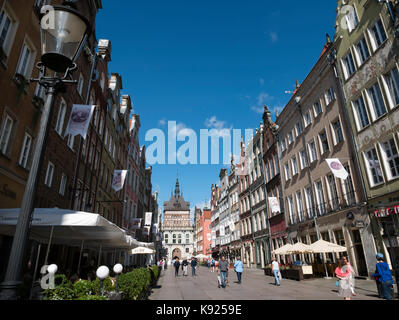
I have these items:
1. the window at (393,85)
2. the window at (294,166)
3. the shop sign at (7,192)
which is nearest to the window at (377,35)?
the window at (393,85)

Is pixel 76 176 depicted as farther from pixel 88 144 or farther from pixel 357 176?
pixel 357 176

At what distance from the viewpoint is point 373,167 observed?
1678 centimetres

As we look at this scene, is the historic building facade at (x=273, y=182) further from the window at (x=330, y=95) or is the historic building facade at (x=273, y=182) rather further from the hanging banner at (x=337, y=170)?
the hanging banner at (x=337, y=170)

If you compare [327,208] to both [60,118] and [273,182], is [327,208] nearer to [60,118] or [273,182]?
[273,182]

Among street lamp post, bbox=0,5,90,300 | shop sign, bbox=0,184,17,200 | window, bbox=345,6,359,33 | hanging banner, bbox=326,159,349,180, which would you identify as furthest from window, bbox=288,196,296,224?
street lamp post, bbox=0,5,90,300

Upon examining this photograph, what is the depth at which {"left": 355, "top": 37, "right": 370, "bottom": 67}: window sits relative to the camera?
17531mm

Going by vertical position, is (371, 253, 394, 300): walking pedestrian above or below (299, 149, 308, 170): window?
below

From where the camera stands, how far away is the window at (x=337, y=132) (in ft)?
66.2

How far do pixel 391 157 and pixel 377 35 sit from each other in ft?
25.6

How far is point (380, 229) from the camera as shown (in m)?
15.8

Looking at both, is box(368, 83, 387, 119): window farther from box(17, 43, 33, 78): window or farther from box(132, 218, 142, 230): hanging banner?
box(132, 218, 142, 230): hanging banner

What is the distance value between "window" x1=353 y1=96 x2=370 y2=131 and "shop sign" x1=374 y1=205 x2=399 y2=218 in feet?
18.2
